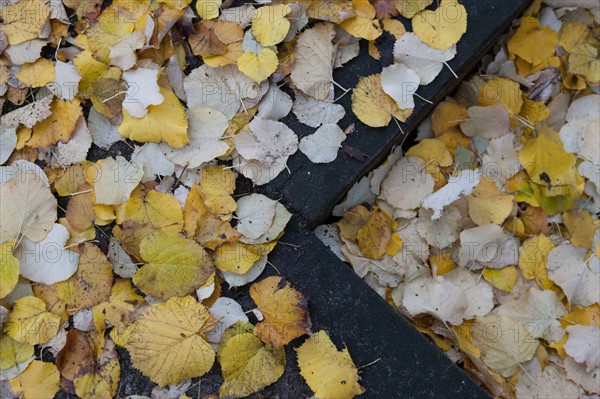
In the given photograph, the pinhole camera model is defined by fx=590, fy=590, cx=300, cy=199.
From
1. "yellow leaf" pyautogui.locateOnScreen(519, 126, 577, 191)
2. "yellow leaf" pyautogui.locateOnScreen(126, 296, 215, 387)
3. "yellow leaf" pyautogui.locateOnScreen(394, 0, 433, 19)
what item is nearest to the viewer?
"yellow leaf" pyautogui.locateOnScreen(126, 296, 215, 387)

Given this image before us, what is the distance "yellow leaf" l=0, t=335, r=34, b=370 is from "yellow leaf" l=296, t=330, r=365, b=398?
0.77 m

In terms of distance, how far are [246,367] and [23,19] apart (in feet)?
4.10

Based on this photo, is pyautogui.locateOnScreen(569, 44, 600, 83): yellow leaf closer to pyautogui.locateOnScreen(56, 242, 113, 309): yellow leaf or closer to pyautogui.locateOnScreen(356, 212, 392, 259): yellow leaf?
pyautogui.locateOnScreen(356, 212, 392, 259): yellow leaf

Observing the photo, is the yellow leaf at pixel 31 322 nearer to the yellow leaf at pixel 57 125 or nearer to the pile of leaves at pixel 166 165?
the pile of leaves at pixel 166 165

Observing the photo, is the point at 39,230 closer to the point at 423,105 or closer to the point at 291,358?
the point at 291,358

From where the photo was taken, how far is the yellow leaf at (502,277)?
186 cm

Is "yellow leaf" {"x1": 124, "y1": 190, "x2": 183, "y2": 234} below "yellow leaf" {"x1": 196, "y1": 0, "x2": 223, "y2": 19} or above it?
below

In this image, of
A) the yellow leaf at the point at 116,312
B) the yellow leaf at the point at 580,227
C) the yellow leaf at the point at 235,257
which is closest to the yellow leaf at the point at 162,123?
the yellow leaf at the point at 235,257

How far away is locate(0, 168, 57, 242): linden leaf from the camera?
1692mm

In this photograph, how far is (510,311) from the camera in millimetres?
1851

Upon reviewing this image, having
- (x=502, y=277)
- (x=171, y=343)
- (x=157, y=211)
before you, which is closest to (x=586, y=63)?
(x=502, y=277)

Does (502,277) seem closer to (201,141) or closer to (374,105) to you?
(374,105)

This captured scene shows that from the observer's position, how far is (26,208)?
170 centimetres

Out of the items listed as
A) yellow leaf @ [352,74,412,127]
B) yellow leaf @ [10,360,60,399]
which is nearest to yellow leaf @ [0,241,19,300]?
yellow leaf @ [10,360,60,399]
